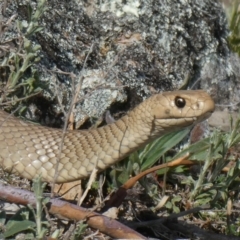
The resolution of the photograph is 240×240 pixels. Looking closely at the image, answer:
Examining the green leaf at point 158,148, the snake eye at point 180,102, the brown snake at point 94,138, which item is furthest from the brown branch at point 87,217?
the green leaf at point 158,148

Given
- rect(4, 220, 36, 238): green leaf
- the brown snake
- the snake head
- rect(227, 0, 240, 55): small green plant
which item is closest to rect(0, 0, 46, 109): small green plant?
the brown snake

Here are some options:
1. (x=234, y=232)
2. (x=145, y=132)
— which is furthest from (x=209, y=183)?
(x=145, y=132)

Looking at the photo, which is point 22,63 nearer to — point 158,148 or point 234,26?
point 158,148

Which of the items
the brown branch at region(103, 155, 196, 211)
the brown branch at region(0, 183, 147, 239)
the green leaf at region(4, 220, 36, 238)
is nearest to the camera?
the green leaf at region(4, 220, 36, 238)

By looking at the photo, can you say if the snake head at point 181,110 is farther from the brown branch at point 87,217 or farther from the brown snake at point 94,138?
the brown branch at point 87,217

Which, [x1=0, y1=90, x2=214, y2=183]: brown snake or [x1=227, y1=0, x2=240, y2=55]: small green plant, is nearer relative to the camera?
[x1=0, y1=90, x2=214, y2=183]: brown snake

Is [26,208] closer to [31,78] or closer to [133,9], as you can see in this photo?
[31,78]

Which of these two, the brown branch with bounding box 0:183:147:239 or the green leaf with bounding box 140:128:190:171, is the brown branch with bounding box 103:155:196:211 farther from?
the brown branch with bounding box 0:183:147:239

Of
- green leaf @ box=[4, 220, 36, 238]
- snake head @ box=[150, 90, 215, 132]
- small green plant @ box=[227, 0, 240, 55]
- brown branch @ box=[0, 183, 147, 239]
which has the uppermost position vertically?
small green plant @ box=[227, 0, 240, 55]

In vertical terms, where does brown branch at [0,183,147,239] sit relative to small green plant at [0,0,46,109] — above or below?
below
